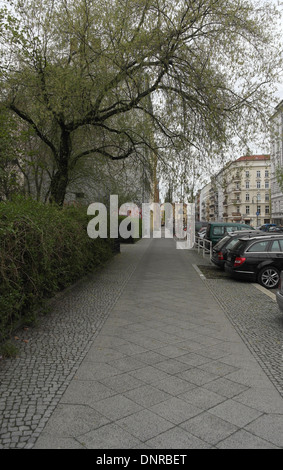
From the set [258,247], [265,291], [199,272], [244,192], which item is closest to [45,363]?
[265,291]

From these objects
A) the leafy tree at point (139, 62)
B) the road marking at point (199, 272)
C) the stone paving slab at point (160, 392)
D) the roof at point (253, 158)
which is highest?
the leafy tree at point (139, 62)

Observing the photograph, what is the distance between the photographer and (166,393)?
3.71 metres

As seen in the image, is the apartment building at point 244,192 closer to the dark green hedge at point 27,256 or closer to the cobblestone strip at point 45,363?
the cobblestone strip at point 45,363

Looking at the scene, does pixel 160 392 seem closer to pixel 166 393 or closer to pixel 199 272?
pixel 166 393

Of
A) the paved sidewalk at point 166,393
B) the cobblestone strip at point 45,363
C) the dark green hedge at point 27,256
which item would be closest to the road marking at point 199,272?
the cobblestone strip at point 45,363

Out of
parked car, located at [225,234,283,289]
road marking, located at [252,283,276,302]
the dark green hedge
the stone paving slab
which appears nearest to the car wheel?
parked car, located at [225,234,283,289]

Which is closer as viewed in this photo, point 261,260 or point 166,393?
point 166,393

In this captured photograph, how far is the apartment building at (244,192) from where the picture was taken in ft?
42.9

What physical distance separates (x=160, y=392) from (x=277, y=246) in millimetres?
7876

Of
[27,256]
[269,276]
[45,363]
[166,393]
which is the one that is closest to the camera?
[166,393]

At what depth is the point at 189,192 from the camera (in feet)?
46.3

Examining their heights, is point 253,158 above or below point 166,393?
above

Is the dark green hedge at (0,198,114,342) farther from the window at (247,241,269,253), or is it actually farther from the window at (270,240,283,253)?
the window at (270,240,283,253)

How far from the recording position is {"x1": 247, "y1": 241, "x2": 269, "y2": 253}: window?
35.1ft
